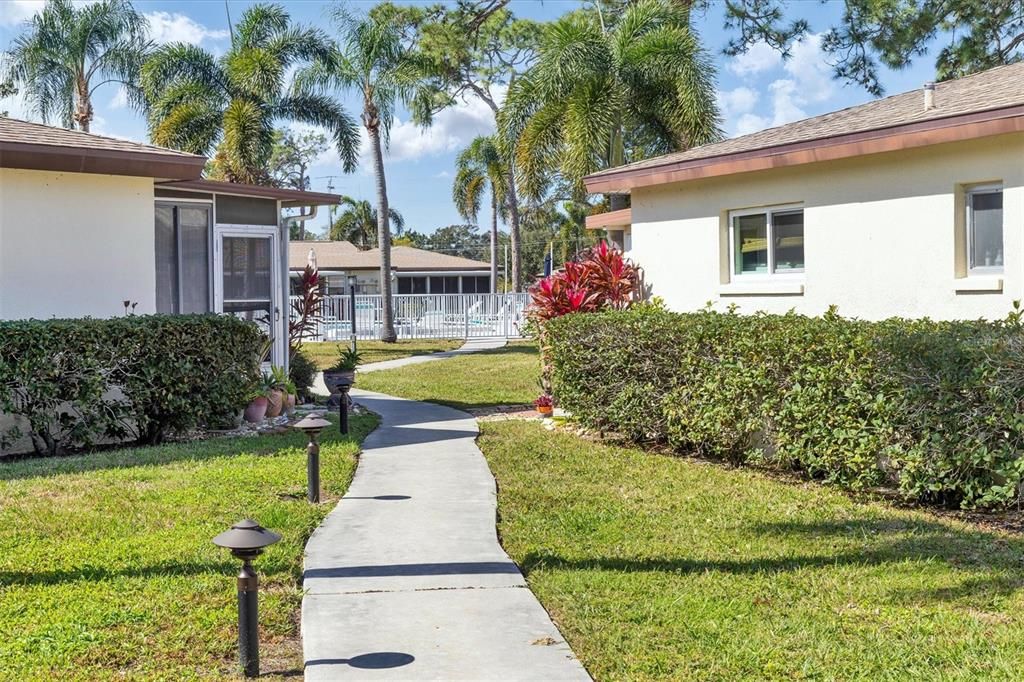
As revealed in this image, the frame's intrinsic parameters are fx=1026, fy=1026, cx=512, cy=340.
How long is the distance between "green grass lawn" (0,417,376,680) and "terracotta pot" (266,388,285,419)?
8.13ft

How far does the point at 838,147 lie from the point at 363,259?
38544 mm

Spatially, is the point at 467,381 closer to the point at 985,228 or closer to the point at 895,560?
the point at 985,228

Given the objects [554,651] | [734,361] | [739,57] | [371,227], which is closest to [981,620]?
[554,651]

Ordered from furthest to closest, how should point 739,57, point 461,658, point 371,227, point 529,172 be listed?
point 371,227
point 739,57
point 529,172
point 461,658

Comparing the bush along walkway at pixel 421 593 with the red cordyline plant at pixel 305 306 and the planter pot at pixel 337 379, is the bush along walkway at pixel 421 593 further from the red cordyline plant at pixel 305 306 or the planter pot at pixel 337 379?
the red cordyline plant at pixel 305 306

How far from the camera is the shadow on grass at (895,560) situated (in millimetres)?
5910

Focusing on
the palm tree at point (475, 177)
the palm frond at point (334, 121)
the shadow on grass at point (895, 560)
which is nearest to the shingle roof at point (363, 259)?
the palm tree at point (475, 177)

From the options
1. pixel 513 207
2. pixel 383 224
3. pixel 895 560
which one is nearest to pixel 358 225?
pixel 513 207

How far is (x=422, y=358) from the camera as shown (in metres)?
26.4

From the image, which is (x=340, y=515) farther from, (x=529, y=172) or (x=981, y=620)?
(x=529, y=172)

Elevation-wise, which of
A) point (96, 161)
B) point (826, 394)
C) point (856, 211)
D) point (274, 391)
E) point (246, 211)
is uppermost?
point (96, 161)

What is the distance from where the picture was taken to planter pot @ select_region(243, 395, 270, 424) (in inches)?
494

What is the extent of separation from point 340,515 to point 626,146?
66.3 ft

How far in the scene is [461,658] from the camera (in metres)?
4.85
